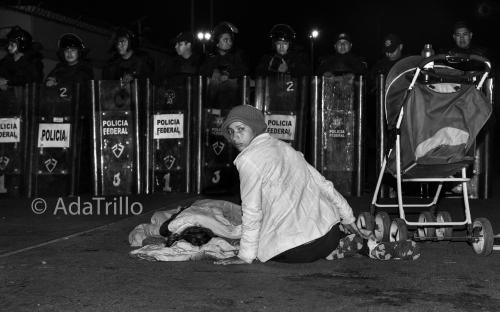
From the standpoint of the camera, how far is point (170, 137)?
9.42 metres

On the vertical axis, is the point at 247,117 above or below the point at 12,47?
below

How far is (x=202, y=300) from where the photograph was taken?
13.3 ft

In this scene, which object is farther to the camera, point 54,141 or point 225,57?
point 225,57

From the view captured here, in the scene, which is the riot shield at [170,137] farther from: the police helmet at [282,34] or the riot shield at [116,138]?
the police helmet at [282,34]

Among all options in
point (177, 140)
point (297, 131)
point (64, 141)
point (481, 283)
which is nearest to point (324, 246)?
point (481, 283)

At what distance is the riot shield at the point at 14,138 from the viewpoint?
970cm

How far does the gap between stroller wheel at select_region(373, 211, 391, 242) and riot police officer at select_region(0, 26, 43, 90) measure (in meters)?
6.56

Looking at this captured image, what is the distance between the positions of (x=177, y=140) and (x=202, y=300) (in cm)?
549

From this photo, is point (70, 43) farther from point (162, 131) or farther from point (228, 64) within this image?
point (228, 64)

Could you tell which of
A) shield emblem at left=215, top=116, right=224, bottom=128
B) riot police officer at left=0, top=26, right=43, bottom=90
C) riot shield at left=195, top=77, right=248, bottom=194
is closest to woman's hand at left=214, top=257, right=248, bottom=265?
riot shield at left=195, top=77, right=248, bottom=194

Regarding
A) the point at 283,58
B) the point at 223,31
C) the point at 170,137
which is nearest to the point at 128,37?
the point at 223,31

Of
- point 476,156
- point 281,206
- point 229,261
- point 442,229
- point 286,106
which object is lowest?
point 229,261

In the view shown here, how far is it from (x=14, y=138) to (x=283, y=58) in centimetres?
390

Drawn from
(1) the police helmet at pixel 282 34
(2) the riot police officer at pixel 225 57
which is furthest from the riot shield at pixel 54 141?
(1) the police helmet at pixel 282 34
